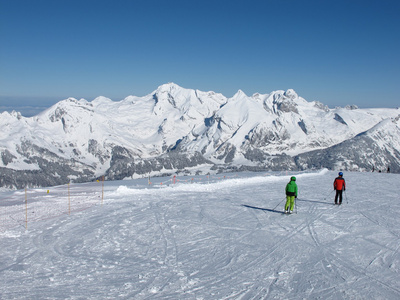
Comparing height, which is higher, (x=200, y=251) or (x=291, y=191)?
(x=291, y=191)

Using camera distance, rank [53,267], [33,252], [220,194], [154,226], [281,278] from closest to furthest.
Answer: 1. [281,278]
2. [53,267]
3. [33,252]
4. [154,226]
5. [220,194]

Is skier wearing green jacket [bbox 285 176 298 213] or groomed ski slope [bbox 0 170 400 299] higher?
skier wearing green jacket [bbox 285 176 298 213]

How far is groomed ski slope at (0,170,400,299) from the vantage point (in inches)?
424

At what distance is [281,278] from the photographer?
11.5 metres

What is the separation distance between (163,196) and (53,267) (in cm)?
1793

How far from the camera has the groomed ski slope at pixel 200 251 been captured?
1077cm

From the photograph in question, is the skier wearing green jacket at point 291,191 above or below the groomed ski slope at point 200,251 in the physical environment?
above

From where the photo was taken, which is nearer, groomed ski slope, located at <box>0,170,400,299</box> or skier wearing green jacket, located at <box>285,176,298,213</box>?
groomed ski slope, located at <box>0,170,400,299</box>

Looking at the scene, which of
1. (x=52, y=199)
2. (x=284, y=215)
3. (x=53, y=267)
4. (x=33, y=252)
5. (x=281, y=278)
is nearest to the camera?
(x=281, y=278)

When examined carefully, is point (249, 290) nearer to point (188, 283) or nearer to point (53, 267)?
point (188, 283)

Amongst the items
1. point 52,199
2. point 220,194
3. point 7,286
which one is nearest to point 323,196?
point 220,194

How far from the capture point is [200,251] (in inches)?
566

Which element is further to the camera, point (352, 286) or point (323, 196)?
point (323, 196)

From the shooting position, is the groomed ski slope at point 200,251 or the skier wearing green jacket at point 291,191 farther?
the skier wearing green jacket at point 291,191
